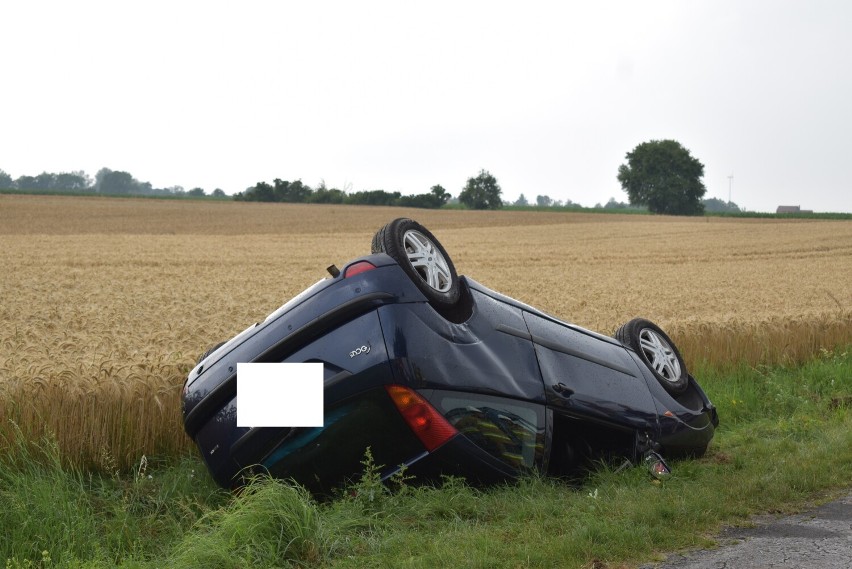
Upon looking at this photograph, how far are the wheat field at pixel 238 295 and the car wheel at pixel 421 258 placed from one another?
2436mm

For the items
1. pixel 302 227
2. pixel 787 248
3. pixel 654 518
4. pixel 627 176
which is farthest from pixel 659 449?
pixel 627 176

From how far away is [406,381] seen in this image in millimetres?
4562

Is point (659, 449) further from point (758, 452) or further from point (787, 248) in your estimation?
point (787, 248)

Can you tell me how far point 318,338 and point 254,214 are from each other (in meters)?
55.0

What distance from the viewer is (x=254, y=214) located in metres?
58.4

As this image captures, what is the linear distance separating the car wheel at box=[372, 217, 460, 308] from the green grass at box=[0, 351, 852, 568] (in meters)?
1.02

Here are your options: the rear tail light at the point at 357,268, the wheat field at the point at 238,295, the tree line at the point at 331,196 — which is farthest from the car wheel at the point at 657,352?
the tree line at the point at 331,196

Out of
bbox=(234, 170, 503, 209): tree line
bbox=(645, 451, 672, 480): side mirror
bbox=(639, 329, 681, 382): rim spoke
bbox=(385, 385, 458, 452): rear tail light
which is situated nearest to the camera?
bbox=(385, 385, 458, 452): rear tail light

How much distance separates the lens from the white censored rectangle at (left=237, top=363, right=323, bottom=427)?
15.1 feet

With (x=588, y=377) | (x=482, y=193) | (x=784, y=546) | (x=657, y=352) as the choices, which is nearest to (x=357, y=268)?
(x=588, y=377)

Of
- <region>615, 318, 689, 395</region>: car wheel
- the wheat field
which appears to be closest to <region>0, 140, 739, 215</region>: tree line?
the wheat field

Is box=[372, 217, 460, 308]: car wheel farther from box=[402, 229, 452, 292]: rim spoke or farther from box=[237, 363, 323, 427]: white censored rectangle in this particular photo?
box=[237, 363, 323, 427]: white censored rectangle

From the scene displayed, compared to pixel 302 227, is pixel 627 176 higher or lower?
higher

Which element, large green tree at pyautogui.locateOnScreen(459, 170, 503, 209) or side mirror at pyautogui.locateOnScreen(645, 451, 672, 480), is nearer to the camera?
side mirror at pyautogui.locateOnScreen(645, 451, 672, 480)
